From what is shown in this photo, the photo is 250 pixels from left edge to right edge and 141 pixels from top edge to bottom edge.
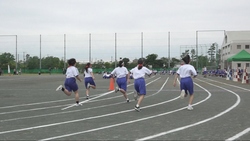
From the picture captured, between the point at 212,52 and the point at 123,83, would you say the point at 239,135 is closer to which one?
the point at 123,83

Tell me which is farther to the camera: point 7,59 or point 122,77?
point 7,59

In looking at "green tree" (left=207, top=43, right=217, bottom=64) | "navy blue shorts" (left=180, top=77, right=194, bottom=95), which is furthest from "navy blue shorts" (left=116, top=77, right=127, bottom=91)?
"green tree" (left=207, top=43, right=217, bottom=64)

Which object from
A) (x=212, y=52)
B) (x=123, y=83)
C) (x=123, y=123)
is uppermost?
(x=212, y=52)

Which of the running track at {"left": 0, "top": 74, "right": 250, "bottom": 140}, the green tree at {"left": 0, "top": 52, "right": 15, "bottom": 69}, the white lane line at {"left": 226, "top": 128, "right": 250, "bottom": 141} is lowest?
the running track at {"left": 0, "top": 74, "right": 250, "bottom": 140}

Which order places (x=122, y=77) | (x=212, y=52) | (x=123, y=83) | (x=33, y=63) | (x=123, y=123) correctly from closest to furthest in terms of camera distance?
(x=123, y=123) → (x=123, y=83) → (x=122, y=77) → (x=212, y=52) → (x=33, y=63)

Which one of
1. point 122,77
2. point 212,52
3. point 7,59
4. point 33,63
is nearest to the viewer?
point 122,77

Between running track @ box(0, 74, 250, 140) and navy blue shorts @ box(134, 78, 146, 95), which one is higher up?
navy blue shorts @ box(134, 78, 146, 95)

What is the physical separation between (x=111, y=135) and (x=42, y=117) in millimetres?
3216

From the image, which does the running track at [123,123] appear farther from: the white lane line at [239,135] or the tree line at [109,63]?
the tree line at [109,63]

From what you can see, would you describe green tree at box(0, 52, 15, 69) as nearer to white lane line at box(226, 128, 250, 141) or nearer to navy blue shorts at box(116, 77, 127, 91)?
navy blue shorts at box(116, 77, 127, 91)

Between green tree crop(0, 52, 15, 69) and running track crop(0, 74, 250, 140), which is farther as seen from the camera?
green tree crop(0, 52, 15, 69)

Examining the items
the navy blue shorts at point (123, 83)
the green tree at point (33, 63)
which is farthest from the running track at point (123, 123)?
the green tree at point (33, 63)

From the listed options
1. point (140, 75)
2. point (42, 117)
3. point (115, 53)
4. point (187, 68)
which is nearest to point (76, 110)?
point (42, 117)

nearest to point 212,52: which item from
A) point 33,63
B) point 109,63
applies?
point 109,63
